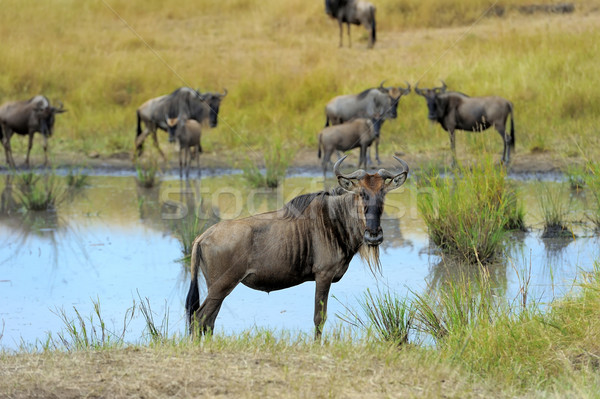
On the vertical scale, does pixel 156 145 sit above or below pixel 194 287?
above

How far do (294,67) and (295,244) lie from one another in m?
13.7

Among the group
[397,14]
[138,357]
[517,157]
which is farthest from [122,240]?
[397,14]

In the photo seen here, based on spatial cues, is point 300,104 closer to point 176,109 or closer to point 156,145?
point 176,109

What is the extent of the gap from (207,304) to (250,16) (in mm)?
A: 21763

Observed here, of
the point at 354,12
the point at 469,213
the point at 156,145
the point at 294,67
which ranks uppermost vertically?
the point at 354,12

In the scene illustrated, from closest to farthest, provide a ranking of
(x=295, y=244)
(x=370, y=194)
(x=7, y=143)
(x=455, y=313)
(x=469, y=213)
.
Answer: (x=455, y=313)
(x=370, y=194)
(x=295, y=244)
(x=469, y=213)
(x=7, y=143)

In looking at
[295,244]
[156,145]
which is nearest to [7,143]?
[156,145]

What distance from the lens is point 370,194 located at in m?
5.27

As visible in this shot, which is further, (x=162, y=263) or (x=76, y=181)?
(x=76, y=181)

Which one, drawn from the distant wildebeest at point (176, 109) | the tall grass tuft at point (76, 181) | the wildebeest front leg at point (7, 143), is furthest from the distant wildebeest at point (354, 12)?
the tall grass tuft at point (76, 181)

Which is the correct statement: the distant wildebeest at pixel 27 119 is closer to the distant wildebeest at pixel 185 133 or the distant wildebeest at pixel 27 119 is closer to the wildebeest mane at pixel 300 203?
the distant wildebeest at pixel 185 133

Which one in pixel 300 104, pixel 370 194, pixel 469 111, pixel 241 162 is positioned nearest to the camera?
pixel 370 194

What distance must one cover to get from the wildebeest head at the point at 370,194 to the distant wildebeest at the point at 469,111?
8.35 metres

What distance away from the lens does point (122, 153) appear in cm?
1491
